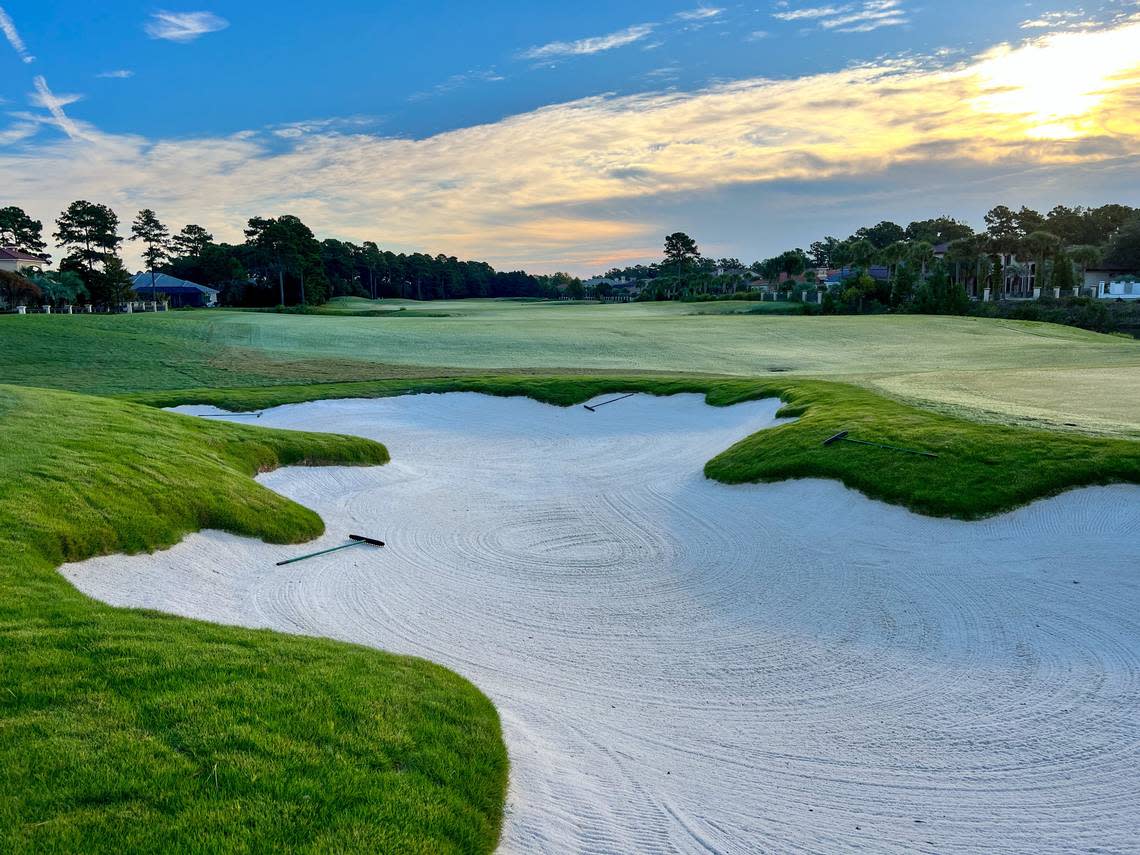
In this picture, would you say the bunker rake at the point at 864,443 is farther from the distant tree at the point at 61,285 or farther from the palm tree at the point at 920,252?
the palm tree at the point at 920,252

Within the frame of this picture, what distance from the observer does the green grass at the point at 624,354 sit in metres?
21.8

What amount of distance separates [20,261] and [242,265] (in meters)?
27.2

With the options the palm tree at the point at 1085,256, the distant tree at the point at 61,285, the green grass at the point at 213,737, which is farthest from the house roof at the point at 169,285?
the palm tree at the point at 1085,256

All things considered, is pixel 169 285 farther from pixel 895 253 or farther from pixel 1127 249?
pixel 1127 249

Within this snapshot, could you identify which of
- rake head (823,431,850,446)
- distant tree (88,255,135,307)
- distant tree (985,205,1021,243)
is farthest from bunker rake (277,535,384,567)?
distant tree (985,205,1021,243)

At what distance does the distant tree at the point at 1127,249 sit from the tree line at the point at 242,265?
306 ft

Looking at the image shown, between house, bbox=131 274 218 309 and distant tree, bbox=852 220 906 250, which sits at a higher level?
distant tree, bbox=852 220 906 250

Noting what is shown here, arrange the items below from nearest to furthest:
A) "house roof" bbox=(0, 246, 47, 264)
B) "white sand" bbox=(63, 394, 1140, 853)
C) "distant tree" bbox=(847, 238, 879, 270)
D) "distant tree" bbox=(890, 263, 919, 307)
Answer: "white sand" bbox=(63, 394, 1140, 853) < "distant tree" bbox=(890, 263, 919, 307) < "house roof" bbox=(0, 246, 47, 264) < "distant tree" bbox=(847, 238, 879, 270)

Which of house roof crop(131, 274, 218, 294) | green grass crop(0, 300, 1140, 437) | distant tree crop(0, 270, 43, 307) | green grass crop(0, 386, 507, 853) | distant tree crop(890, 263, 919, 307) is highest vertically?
house roof crop(131, 274, 218, 294)

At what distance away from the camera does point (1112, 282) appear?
88.7m

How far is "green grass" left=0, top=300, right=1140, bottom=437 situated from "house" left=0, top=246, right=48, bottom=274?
48.4m

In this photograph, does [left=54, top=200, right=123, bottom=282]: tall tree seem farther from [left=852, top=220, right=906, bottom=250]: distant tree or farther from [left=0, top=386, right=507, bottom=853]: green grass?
[left=852, top=220, right=906, bottom=250]: distant tree

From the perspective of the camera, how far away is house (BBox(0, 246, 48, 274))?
8700 centimetres

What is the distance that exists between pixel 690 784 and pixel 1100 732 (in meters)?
3.69
